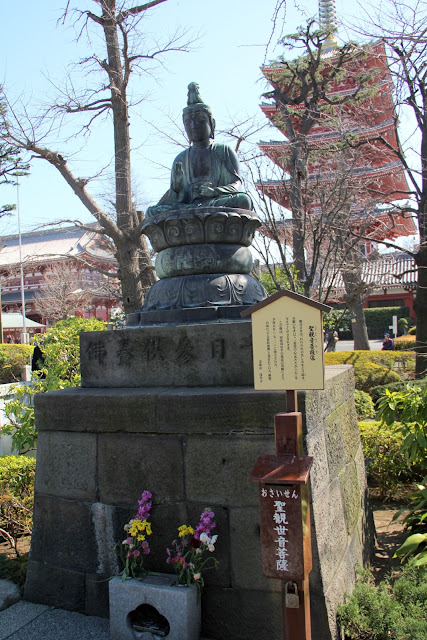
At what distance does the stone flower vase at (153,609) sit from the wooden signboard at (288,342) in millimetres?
1311

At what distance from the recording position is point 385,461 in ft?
16.8

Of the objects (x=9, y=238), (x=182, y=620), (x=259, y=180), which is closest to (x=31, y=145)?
(x=259, y=180)

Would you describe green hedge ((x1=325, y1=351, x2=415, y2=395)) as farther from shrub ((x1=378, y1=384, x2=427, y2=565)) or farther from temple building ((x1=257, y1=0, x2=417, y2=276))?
shrub ((x1=378, y1=384, x2=427, y2=565))

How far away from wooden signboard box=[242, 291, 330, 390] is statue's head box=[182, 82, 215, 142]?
239 centimetres

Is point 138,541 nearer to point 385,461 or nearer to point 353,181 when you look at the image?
point 385,461

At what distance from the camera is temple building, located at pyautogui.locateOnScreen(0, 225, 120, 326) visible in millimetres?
26048

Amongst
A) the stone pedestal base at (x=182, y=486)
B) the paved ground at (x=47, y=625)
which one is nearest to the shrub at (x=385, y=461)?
the stone pedestal base at (x=182, y=486)

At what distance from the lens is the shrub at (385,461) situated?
5.08 metres

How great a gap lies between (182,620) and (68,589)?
3.12ft

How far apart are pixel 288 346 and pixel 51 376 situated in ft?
13.8

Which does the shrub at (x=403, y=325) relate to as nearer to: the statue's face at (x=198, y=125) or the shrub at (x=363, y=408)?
the shrub at (x=363, y=408)

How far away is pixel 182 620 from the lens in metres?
2.55

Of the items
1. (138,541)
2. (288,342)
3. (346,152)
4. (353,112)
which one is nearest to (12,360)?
(346,152)

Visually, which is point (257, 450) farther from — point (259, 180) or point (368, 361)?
point (368, 361)
